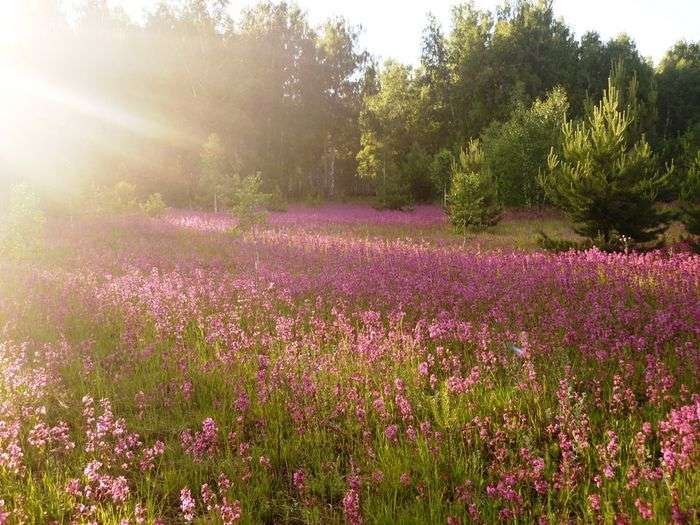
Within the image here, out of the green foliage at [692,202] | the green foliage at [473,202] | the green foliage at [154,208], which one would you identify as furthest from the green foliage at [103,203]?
the green foliage at [692,202]

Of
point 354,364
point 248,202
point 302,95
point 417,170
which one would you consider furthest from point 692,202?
point 302,95

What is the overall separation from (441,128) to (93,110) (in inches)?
1167

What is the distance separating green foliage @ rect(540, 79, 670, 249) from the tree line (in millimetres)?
16610

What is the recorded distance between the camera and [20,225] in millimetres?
8430

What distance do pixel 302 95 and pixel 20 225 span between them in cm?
3819

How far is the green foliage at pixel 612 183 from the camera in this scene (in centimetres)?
1143

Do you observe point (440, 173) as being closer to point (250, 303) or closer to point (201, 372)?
point (250, 303)

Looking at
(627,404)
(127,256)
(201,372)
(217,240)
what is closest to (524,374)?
(627,404)

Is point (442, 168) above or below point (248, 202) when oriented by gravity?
above

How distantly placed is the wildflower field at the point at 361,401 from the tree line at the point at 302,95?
23.7 m

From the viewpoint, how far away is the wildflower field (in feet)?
8.62

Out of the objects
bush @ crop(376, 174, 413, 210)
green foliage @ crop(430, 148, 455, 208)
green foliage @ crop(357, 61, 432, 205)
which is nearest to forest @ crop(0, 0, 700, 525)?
bush @ crop(376, 174, 413, 210)

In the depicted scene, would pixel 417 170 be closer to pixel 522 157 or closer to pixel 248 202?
pixel 522 157

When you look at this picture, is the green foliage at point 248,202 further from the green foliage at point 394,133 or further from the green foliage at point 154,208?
the green foliage at point 394,133
